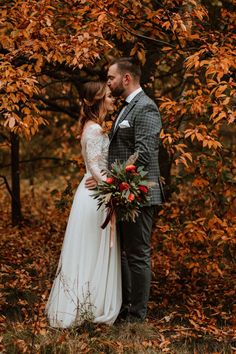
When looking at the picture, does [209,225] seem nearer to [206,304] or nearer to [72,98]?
[206,304]

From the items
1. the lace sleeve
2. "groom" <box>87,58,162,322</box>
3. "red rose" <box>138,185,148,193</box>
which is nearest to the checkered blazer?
"groom" <box>87,58,162,322</box>

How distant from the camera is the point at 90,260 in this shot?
4660 millimetres

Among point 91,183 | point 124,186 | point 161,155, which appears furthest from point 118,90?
point 161,155

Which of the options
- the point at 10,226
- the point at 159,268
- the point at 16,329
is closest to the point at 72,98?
the point at 10,226

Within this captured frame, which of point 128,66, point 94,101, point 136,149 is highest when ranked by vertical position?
point 128,66

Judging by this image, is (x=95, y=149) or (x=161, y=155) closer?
(x=95, y=149)

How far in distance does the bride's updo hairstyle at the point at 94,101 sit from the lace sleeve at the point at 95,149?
0.40 ft

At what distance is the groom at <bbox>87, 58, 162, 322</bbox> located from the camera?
4.39m

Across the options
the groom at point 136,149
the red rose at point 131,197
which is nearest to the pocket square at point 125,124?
the groom at point 136,149

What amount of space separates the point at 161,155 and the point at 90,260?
9.21 ft

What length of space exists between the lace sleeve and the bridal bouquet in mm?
327

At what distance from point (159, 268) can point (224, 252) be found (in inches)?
59.4

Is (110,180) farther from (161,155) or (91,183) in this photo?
(161,155)

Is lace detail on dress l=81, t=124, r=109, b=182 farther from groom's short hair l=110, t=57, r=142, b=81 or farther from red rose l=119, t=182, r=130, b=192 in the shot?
groom's short hair l=110, t=57, r=142, b=81
